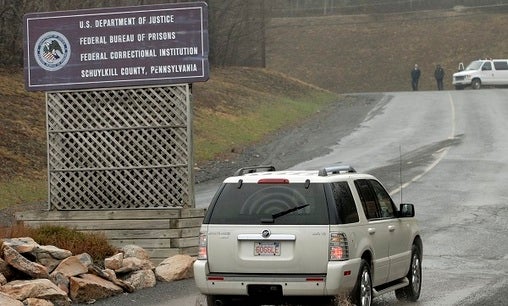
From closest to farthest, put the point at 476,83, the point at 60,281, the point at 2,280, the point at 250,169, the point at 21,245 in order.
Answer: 1. the point at 250,169
2. the point at 2,280
3. the point at 60,281
4. the point at 21,245
5. the point at 476,83

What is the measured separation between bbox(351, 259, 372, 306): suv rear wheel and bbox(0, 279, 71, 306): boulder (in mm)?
3461

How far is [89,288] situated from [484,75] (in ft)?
186

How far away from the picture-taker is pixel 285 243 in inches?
450

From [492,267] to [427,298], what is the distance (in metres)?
3.29

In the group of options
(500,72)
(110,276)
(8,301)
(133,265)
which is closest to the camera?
(8,301)

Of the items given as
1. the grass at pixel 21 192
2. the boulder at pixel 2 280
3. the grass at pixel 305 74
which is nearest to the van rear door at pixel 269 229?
the boulder at pixel 2 280

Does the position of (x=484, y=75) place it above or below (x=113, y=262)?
above

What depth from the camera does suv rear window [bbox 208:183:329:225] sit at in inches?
454

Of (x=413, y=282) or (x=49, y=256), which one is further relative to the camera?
(x=49, y=256)

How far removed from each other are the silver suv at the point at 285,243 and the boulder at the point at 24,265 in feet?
8.12

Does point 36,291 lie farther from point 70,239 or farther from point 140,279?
point 70,239

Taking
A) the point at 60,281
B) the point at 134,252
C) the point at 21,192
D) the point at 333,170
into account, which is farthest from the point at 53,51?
the point at 21,192

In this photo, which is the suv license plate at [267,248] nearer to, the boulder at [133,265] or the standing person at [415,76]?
the boulder at [133,265]

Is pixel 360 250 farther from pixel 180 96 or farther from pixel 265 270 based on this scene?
pixel 180 96
